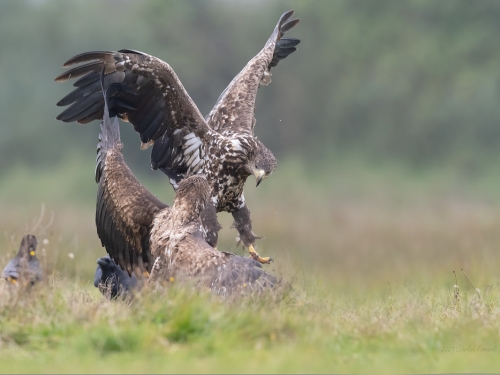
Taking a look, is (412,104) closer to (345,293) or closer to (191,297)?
(345,293)

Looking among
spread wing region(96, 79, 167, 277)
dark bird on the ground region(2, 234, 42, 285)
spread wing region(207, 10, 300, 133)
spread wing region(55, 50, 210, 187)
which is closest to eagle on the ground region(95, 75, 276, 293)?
spread wing region(96, 79, 167, 277)

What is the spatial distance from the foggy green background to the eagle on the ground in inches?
66.0

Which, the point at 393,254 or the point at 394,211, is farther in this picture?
the point at 394,211

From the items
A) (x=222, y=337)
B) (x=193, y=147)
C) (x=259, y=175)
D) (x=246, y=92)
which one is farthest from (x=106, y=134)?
(x=222, y=337)

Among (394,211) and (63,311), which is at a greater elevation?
(394,211)

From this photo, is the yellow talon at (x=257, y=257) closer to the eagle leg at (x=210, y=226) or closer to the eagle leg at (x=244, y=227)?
the eagle leg at (x=244, y=227)

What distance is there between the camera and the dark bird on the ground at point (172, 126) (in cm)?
958

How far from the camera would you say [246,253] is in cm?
1096

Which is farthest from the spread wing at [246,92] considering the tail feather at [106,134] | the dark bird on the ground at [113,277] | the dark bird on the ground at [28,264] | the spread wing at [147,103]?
the dark bird on the ground at [28,264]

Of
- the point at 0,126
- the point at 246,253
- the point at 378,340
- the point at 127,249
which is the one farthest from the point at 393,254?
the point at 0,126

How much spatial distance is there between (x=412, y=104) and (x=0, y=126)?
893 cm

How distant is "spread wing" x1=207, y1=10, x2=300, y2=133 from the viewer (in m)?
10.8

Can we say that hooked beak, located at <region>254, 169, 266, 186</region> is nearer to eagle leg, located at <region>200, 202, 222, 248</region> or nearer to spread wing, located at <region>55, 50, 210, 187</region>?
eagle leg, located at <region>200, 202, 222, 248</region>

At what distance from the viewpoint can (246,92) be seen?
36.6 feet
